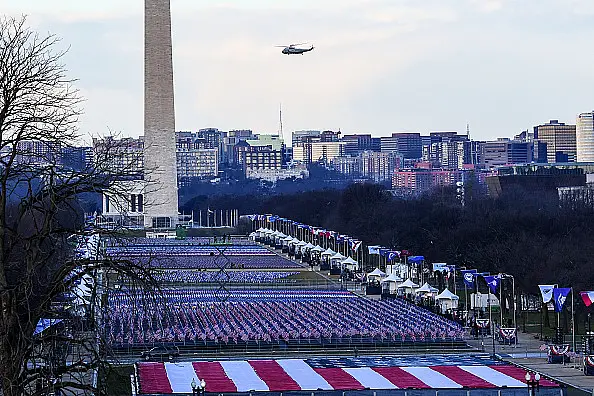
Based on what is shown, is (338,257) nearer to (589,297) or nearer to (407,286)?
(407,286)

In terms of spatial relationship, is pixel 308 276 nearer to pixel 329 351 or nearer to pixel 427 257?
pixel 427 257

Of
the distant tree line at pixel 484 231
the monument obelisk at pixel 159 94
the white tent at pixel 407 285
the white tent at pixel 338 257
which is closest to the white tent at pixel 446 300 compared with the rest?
the distant tree line at pixel 484 231

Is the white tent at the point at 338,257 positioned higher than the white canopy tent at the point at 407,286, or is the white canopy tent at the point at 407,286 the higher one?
the white tent at the point at 338,257

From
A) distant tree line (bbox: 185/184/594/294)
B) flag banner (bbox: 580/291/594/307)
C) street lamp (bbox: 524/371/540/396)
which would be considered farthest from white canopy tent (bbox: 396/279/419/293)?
street lamp (bbox: 524/371/540/396)

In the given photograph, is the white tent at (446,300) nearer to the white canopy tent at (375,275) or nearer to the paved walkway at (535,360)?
the paved walkway at (535,360)

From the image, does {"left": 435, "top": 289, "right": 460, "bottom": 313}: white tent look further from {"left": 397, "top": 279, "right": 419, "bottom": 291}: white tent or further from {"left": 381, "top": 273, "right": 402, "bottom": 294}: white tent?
{"left": 381, "top": 273, "right": 402, "bottom": 294}: white tent

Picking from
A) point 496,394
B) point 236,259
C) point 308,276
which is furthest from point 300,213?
point 496,394
